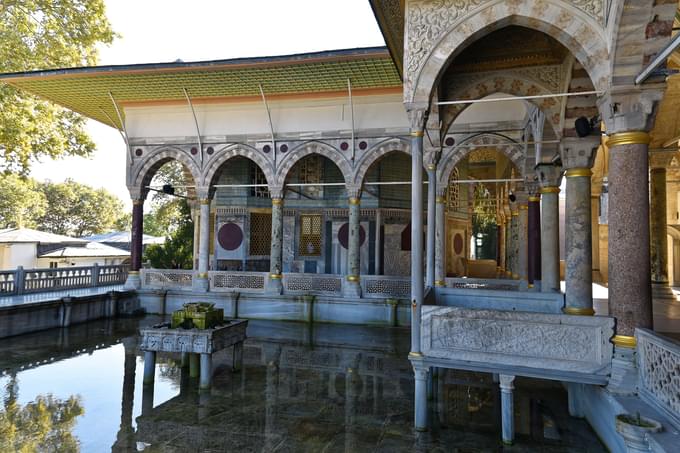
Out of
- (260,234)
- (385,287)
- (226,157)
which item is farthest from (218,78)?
(385,287)

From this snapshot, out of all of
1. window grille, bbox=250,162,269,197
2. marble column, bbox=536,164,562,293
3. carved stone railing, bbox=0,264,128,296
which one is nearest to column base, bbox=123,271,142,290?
carved stone railing, bbox=0,264,128,296

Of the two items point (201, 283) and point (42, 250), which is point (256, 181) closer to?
point (201, 283)

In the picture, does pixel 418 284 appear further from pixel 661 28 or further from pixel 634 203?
pixel 661 28

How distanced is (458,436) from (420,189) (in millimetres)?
2600

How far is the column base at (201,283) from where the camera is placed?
452 inches

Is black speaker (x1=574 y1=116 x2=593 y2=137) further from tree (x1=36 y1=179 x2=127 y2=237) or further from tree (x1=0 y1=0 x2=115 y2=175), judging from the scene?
tree (x1=36 y1=179 x2=127 y2=237)

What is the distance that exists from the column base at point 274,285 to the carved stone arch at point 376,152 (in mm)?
3239

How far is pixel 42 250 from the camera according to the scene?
21719mm

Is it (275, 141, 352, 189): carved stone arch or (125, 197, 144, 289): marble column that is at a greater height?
(275, 141, 352, 189): carved stone arch

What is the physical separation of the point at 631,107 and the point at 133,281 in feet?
39.3

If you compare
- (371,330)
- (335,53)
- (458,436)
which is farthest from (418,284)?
(335,53)

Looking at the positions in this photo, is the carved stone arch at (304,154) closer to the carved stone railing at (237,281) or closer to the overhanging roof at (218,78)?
the overhanging roof at (218,78)

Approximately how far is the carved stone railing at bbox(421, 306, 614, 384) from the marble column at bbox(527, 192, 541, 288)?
6057 millimetres

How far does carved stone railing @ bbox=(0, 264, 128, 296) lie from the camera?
9.87 m
